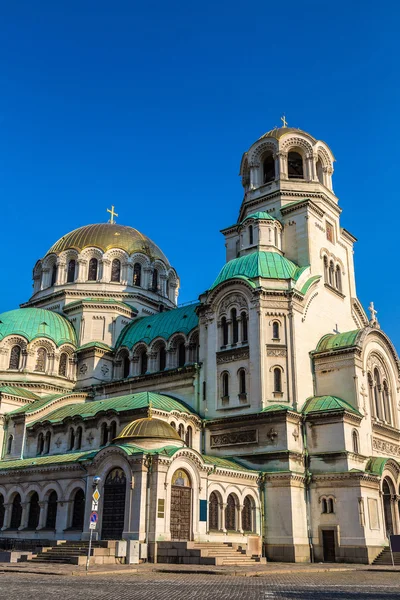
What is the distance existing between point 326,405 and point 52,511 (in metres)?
16.2

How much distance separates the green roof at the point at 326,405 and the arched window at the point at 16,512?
1737cm

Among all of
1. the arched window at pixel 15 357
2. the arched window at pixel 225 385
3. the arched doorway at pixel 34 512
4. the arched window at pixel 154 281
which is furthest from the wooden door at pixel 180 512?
the arched window at pixel 154 281

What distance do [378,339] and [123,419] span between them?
1734cm

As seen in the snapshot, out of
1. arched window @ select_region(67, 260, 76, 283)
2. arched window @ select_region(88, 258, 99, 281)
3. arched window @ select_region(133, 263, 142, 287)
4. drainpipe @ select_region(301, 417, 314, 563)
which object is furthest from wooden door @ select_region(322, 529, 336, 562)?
arched window @ select_region(67, 260, 76, 283)

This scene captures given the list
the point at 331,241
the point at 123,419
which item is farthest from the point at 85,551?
the point at 331,241

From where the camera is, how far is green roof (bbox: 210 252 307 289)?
39.1 meters

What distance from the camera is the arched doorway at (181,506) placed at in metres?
29.4

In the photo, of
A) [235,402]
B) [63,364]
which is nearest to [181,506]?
[235,402]

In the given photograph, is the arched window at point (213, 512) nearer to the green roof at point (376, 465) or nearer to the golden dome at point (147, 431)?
the golden dome at point (147, 431)

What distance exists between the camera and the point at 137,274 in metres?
54.4

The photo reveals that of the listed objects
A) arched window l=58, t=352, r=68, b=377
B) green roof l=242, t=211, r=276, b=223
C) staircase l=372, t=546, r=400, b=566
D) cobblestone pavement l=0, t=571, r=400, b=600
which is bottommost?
cobblestone pavement l=0, t=571, r=400, b=600

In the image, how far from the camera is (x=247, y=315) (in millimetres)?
38156

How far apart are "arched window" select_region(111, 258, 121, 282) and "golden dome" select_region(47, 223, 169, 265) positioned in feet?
4.18

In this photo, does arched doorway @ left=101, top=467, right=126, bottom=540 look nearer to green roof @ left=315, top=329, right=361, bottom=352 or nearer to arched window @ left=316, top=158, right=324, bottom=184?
green roof @ left=315, top=329, right=361, bottom=352
